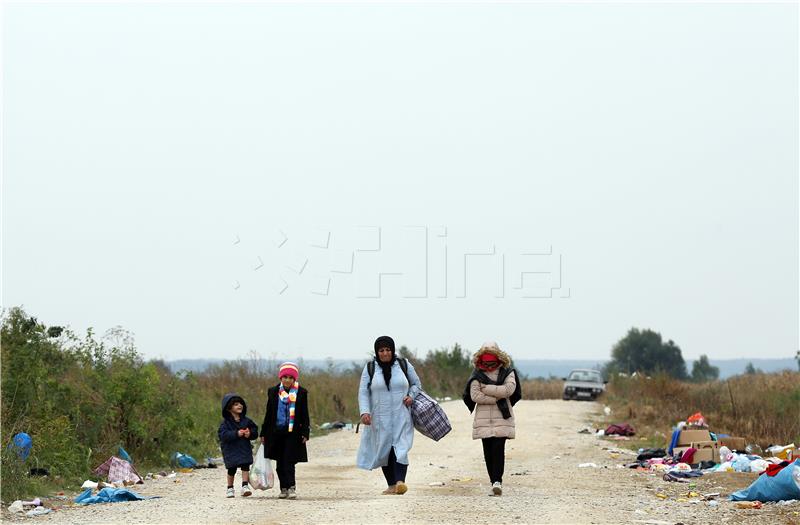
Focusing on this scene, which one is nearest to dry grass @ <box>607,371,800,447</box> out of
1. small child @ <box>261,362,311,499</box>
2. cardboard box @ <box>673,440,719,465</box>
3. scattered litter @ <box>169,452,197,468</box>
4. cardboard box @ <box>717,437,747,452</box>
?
cardboard box @ <box>717,437,747,452</box>

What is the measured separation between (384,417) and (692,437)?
7024mm

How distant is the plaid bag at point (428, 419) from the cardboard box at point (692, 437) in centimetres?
624

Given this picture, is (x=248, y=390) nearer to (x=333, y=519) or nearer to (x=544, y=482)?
(x=544, y=482)

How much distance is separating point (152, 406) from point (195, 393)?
5.51 m

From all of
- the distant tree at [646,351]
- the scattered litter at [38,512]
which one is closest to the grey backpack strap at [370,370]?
the scattered litter at [38,512]

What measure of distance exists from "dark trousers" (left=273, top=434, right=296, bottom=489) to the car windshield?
115ft

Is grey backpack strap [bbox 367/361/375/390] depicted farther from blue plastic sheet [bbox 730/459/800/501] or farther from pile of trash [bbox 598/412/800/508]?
pile of trash [bbox 598/412/800/508]

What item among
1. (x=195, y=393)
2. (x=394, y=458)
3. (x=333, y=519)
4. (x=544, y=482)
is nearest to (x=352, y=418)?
(x=195, y=393)

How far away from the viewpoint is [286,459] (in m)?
15.1

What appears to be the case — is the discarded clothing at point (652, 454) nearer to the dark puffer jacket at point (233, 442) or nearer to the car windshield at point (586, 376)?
the dark puffer jacket at point (233, 442)

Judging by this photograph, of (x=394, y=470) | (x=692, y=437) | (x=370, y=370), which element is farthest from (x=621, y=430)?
(x=370, y=370)

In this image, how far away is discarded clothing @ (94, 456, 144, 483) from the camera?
720 inches

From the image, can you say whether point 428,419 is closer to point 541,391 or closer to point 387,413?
point 387,413

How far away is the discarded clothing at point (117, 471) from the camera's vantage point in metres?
18.3
